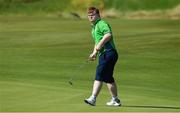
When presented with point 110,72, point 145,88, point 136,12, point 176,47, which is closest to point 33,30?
point 176,47

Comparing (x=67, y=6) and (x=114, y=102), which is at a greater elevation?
(x=67, y=6)

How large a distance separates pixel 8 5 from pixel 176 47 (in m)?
51.2

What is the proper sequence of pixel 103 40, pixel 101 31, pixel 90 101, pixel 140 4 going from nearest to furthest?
pixel 90 101, pixel 103 40, pixel 101 31, pixel 140 4

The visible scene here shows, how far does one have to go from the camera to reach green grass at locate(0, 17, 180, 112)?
1287 cm

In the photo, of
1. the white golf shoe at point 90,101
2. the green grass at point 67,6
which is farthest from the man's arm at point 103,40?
the green grass at point 67,6

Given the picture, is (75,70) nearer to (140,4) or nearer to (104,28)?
(104,28)

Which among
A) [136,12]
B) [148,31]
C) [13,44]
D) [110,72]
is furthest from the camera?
[136,12]

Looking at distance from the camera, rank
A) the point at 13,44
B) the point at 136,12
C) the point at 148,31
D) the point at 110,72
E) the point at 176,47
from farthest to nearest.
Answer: the point at 136,12 → the point at 148,31 → the point at 13,44 → the point at 176,47 → the point at 110,72

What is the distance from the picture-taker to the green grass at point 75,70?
1287 cm

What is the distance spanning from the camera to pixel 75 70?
21922 millimetres

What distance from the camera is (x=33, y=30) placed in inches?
1657

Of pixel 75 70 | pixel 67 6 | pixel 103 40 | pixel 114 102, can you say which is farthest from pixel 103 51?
pixel 67 6

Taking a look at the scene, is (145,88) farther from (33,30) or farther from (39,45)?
(33,30)

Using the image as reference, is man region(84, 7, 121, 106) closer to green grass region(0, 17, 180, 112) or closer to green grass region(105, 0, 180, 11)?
green grass region(0, 17, 180, 112)
